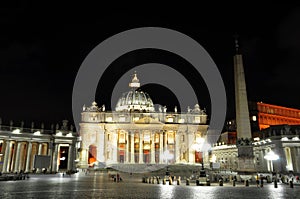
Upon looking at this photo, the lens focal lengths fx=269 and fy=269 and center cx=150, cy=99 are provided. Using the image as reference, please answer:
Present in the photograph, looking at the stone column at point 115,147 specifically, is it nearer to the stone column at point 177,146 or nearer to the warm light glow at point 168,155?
the warm light glow at point 168,155

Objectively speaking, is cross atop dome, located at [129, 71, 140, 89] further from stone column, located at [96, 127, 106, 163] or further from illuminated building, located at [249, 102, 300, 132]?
illuminated building, located at [249, 102, 300, 132]

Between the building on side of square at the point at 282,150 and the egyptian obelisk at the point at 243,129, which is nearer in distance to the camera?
the egyptian obelisk at the point at 243,129

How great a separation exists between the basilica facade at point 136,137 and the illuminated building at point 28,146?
1981 cm

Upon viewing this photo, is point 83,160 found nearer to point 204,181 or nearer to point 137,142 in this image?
point 137,142

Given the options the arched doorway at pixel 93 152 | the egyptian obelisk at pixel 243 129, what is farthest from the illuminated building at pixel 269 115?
the egyptian obelisk at pixel 243 129

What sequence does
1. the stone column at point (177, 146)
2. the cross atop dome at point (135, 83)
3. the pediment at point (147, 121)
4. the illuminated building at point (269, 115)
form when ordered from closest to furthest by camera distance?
the pediment at point (147, 121)
the stone column at point (177, 146)
the illuminated building at point (269, 115)
the cross atop dome at point (135, 83)

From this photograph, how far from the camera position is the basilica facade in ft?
261

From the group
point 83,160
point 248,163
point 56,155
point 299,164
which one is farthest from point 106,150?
point 248,163

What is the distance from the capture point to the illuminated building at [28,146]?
50241 millimetres

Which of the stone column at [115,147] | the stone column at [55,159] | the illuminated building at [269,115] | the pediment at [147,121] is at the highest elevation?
the illuminated building at [269,115]

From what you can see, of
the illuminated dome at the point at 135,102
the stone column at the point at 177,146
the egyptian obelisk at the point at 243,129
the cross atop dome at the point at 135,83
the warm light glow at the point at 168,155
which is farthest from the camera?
the cross atop dome at the point at 135,83

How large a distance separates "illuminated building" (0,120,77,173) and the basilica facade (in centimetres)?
1981

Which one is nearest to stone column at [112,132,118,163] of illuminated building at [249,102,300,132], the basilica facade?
the basilica facade

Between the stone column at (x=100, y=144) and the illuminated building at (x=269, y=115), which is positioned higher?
the illuminated building at (x=269, y=115)
